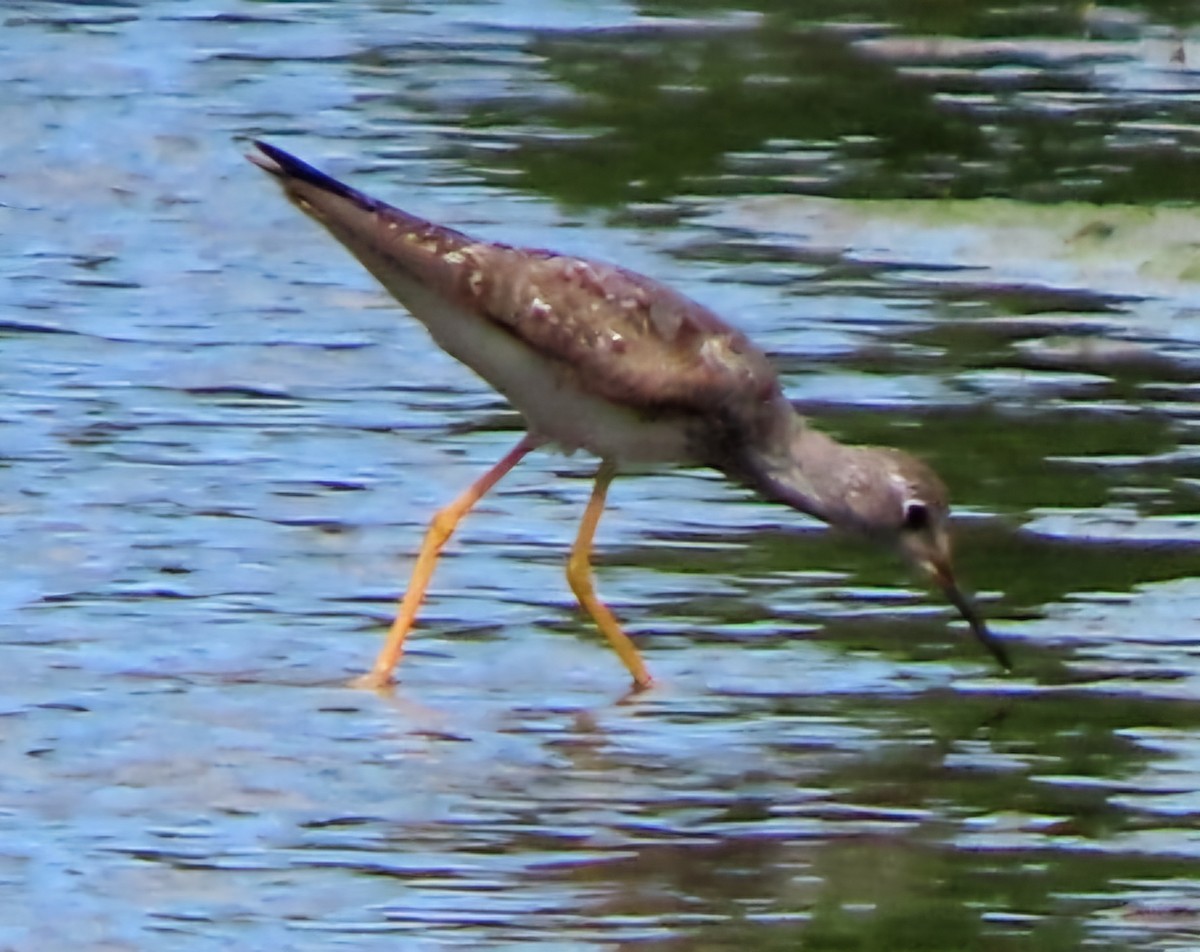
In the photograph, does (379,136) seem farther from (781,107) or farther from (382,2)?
(382,2)

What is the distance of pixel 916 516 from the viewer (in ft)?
24.1

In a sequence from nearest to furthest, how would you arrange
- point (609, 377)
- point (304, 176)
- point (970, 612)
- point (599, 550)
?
point (970, 612) → point (609, 377) → point (304, 176) → point (599, 550)

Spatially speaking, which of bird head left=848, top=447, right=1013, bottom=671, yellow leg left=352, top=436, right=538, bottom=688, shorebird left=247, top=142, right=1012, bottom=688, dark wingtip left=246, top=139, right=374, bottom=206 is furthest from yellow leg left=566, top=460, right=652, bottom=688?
dark wingtip left=246, top=139, right=374, bottom=206

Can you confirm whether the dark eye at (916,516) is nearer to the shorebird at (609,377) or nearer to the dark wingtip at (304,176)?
the shorebird at (609,377)

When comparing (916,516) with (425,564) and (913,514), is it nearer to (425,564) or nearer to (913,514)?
(913,514)

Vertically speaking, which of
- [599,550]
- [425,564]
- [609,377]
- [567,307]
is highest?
[567,307]

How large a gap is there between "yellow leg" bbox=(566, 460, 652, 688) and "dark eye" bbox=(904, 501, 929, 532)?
69cm

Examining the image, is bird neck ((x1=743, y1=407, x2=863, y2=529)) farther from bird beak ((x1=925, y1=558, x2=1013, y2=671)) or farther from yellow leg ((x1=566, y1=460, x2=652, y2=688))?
yellow leg ((x1=566, y1=460, x2=652, y2=688))

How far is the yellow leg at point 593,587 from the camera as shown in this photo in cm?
709

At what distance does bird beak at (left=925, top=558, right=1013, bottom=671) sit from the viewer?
7048 mm

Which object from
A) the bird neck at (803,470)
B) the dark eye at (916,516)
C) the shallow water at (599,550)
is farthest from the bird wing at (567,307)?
the shallow water at (599,550)

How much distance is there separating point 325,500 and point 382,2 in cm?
858

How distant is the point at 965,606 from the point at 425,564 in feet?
3.99

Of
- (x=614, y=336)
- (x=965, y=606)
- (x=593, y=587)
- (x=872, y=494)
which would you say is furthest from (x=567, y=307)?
(x=965, y=606)
